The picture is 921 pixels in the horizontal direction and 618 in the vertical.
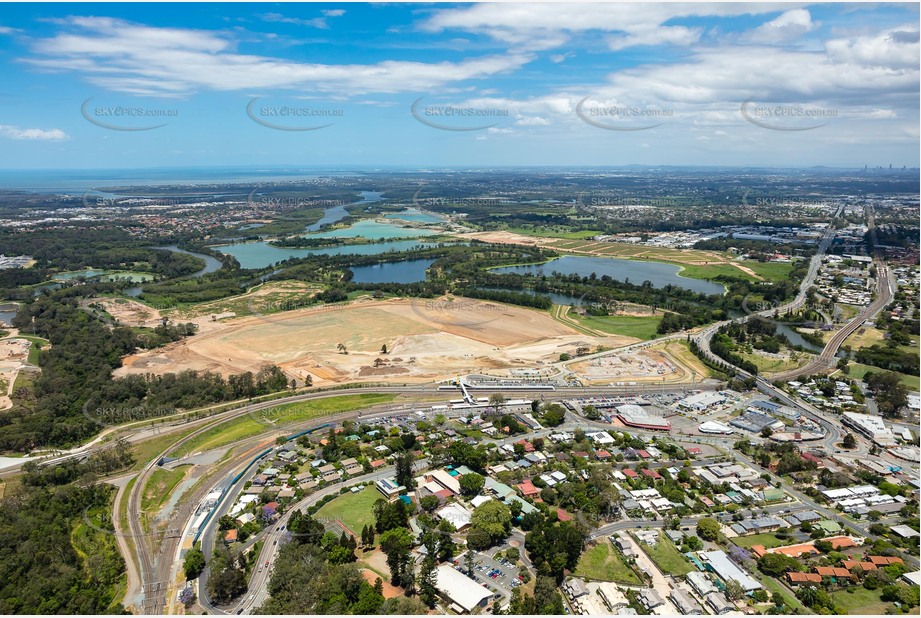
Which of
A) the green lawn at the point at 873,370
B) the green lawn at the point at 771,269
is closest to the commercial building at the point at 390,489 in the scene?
the green lawn at the point at 873,370

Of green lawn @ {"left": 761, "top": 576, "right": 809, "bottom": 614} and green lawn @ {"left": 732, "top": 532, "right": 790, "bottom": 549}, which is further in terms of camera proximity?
green lawn @ {"left": 732, "top": 532, "right": 790, "bottom": 549}

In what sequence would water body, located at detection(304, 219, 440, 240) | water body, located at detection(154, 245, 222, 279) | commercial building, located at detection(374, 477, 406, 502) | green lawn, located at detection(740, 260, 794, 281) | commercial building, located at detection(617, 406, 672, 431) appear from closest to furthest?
commercial building, located at detection(374, 477, 406, 502) < commercial building, located at detection(617, 406, 672, 431) < green lawn, located at detection(740, 260, 794, 281) < water body, located at detection(154, 245, 222, 279) < water body, located at detection(304, 219, 440, 240)

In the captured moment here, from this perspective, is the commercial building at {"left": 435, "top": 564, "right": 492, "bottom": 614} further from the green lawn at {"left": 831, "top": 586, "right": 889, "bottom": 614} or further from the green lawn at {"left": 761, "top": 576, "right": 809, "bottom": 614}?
the green lawn at {"left": 831, "top": 586, "right": 889, "bottom": 614}

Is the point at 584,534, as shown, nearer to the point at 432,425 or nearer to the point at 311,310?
the point at 432,425

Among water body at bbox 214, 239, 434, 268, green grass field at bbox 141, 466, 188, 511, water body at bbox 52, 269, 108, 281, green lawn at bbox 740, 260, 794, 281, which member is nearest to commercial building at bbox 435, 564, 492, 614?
green grass field at bbox 141, 466, 188, 511

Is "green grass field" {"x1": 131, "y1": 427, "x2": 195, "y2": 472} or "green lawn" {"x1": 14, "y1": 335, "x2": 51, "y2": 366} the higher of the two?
"green lawn" {"x1": 14, "y1": 335, "x2": 51, "y2": 366}

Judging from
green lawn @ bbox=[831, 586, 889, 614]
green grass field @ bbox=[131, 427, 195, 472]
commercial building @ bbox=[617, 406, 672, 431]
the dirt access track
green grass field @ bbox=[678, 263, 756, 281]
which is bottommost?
green lawn @ bbox=[831, 586, 889, 614]

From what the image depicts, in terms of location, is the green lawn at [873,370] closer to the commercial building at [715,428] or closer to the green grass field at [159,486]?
the commercial building at [715,428]

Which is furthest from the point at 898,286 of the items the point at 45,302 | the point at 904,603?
the point at 45,302
